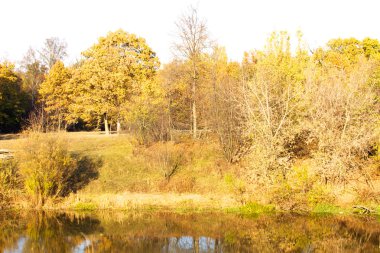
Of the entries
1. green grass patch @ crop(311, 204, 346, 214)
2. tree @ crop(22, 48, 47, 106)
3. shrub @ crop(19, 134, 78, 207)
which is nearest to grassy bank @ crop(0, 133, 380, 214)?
green grass patch @ crop(311, 204, 346, 214)

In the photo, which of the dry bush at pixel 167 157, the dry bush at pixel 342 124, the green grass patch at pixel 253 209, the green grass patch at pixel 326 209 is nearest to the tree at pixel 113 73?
the dry bush at pixel 167 157

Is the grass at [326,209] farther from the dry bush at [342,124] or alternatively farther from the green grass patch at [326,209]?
the dry bush at [342,124]

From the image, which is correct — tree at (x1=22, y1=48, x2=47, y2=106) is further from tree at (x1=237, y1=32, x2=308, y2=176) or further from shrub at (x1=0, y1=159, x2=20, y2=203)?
tree at (x1=237, y1=32, x2=308, y2=176)

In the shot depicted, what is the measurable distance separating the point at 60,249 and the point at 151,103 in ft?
58.6

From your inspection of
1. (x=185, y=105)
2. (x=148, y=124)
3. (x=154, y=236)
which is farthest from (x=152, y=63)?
(x=154, y=236)

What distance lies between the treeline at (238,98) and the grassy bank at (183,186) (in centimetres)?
124

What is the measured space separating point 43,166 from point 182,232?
33.2 feet

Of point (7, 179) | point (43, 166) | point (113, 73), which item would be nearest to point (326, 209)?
point (43, 166)

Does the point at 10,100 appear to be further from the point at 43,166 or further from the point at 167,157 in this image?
the point at 167,157

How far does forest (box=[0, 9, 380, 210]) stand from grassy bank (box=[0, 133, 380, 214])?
0.12 m

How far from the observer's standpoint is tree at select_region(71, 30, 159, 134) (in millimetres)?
41469

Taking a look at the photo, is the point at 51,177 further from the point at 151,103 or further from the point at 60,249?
the point at 151,103

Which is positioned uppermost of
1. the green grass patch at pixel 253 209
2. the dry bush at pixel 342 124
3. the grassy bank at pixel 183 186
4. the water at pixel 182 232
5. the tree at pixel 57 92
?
the tree at pixel 57 92

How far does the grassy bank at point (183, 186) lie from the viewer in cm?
2502
